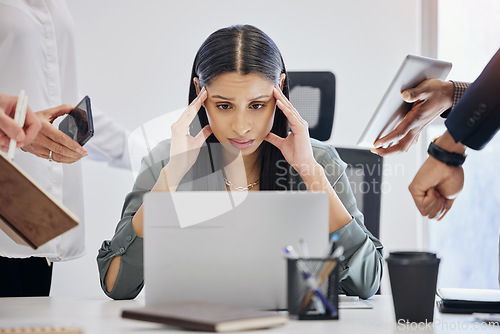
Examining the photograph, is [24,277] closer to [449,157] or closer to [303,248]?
[303,248]

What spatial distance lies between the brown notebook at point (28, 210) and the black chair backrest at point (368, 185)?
3.77ft

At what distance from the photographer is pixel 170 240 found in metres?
1.00

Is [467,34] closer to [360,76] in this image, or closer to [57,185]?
[360,76]

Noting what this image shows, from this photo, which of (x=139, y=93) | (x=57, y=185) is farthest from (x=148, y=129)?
(x=57, y=185)

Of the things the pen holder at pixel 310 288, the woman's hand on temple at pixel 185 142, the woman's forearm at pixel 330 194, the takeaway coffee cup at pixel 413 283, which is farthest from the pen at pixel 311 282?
the woman's hand on temple at pixel 185 142

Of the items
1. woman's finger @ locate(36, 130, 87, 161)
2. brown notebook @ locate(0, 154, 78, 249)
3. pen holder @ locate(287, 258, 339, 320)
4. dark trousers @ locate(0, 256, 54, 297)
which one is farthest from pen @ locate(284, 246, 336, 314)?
dark trousers @ locate(0, 256, 54, 297)

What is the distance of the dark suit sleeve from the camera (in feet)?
3.55

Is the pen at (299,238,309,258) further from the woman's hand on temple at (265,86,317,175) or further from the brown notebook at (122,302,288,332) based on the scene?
the woman's hand on temple at (265,86,317,175)

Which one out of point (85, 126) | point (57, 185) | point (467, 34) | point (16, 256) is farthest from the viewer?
point (467, 34)

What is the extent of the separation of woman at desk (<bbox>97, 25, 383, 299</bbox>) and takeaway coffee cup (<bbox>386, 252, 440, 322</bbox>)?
44 centimetres

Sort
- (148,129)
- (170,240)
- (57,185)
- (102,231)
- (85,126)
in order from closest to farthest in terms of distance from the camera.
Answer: (170,240), (85,126), (57,185), (148,129), (102,231)

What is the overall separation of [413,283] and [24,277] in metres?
1.27

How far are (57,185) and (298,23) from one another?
179cm

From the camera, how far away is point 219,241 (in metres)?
1.00
